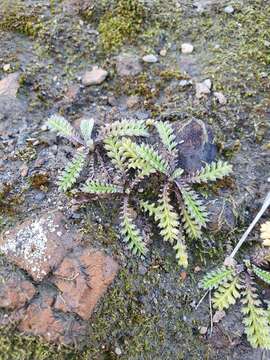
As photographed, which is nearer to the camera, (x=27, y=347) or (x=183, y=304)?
(x=27, y=347)

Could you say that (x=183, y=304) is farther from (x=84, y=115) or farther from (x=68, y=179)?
(x=84, y=115)

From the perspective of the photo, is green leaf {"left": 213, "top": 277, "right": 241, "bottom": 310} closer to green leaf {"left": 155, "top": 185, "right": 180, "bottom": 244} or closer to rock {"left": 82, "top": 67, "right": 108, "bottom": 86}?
green leaf {"left": 155, "top": 185, "right": 180, "bottom": 244}

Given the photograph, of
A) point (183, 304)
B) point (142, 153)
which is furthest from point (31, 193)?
point (183, 304)

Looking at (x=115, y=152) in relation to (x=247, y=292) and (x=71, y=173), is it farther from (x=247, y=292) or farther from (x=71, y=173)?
(x=247, y=292)

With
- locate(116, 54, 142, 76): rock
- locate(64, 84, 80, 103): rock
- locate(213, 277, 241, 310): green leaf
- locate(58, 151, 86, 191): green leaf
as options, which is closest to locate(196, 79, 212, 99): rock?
locate(116, 54, 142, 76): rock

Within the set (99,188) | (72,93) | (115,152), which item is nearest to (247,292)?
(99,188)

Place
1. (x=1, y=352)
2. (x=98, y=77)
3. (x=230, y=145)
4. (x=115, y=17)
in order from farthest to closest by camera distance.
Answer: (x=115, y=17) → (x=98, y=77) → (x=230, y=145) → (x=1, y=352)

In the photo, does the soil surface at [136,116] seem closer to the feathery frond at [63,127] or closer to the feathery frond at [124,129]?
the feathery frond at [63,127]
